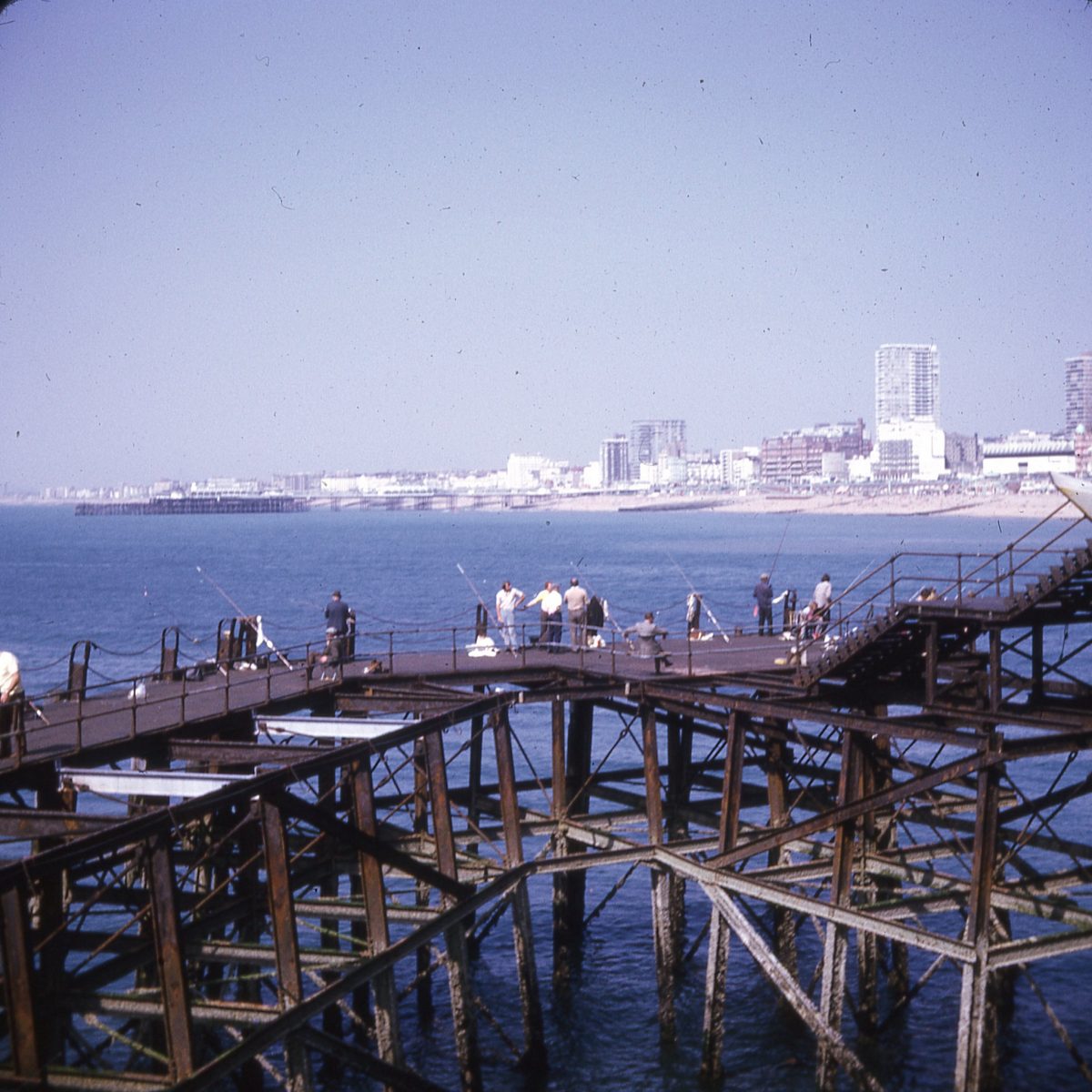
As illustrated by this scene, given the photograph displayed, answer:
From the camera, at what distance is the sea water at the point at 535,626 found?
22844mm

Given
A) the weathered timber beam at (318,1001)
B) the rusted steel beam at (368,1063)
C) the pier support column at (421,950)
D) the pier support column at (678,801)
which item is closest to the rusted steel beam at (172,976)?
the weathered timber beam at (318,1001)

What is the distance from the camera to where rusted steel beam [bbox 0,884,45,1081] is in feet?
42.4

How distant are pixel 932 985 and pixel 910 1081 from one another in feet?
15.2

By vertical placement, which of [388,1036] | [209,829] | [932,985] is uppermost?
[209,829]

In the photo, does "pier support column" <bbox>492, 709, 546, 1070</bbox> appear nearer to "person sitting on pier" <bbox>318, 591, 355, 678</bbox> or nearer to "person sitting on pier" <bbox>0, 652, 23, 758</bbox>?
"person sitting on pier" <bbox>318, 591, 355, 678</bbox>

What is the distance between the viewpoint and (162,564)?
145 m

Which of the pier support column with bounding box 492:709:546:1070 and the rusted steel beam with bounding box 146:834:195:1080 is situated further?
the pier support column with bounding box 492:709:546:1070

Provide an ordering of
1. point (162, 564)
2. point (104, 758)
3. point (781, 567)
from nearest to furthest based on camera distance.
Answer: point (104, 758), point (781, 567), point (162, 564)

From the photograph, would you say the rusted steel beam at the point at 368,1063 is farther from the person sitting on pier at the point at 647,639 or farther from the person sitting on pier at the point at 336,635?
the person sitting on pier at the point at 647,639

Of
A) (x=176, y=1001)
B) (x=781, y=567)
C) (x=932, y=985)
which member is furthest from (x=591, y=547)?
(x=176, y=1001)

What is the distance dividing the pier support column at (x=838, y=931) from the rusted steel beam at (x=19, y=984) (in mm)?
11647

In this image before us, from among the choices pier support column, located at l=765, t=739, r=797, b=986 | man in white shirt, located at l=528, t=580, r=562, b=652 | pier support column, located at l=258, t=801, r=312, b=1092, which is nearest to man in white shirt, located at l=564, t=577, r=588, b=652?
man in white shirt, located at l=528, t=580, r=562, b=652

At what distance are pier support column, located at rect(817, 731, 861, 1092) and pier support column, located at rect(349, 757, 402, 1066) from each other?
664cm

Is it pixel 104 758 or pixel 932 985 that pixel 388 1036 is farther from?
pixel 932 985
